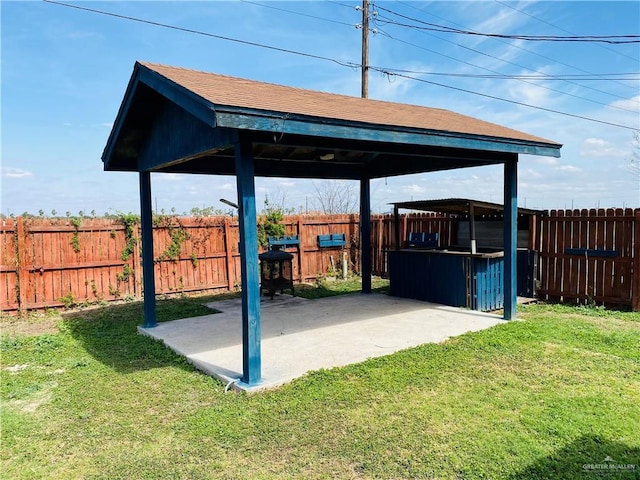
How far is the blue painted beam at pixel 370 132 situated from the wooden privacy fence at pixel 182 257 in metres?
1.95

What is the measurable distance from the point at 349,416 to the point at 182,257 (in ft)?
23.1

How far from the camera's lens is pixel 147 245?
6.31m

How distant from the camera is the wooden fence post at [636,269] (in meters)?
6.86

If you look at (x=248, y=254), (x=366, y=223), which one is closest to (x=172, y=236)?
(x=366, y=223)

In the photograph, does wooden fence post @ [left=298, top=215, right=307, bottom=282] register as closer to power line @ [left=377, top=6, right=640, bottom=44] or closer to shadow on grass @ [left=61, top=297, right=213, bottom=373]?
shadow on grass @ [left=61, top=297, right=213, bottom=373]

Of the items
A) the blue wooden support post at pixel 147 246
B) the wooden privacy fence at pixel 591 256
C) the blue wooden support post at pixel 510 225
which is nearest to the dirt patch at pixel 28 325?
the blue wooden support post at pixel 147 246

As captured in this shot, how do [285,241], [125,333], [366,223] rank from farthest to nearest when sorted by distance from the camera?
1. [285,241]
2. [366,223]
3. [125,333]

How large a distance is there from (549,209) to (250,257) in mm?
6520

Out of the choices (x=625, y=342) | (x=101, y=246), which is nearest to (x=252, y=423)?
(x=625, y=342)

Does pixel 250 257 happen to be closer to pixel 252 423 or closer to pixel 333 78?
pixel 252 423

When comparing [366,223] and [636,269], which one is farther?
[366,223]

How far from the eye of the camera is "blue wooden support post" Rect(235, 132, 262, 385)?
396 cm

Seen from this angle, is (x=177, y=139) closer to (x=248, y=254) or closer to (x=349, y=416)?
(x=248, y=254)

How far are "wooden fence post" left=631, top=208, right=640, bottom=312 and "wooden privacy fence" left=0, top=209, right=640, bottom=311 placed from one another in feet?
0.05
